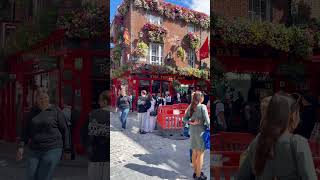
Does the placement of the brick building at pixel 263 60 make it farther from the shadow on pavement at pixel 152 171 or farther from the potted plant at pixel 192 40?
the shadow on pavement at pixel 152 171

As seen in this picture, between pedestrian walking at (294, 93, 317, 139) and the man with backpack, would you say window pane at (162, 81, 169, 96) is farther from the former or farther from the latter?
pedestrian walking at (294, 93, 317, 139)

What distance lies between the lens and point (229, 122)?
980 cm

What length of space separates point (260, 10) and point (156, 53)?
16.6 ft

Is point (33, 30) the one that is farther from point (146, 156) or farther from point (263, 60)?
point (146, 156)

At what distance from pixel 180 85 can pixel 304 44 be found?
206 inches

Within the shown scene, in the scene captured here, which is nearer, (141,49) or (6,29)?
(141,49)

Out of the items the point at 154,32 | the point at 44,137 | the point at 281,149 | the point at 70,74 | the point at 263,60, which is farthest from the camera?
the point at 70,74

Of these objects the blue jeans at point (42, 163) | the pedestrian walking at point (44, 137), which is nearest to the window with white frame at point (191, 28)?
the pedestrian walking at point (44, 137)

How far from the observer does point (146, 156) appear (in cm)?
530

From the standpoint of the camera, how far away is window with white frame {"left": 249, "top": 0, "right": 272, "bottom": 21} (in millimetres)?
9617

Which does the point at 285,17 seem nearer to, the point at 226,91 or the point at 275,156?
the point at 226,91

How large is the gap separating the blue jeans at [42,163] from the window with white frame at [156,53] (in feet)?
5.34

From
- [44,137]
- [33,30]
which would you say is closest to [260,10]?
[33,30]

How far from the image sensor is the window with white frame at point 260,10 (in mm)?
9617
